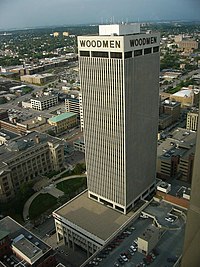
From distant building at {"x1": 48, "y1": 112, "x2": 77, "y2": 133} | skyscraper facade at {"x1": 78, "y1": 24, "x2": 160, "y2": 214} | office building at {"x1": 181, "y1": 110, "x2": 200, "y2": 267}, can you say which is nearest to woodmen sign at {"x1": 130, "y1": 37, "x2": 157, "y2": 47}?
skyscraper facade at {"x1": 78, "y1": 24, "x2": 160, "y2": 214}

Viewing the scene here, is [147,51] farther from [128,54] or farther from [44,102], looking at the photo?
[44,102]

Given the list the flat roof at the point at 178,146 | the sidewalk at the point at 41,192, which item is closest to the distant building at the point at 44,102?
the sidewalk at the point at 41,192

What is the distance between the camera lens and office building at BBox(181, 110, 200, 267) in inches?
104

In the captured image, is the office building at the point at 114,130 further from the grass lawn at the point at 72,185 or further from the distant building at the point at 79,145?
the distant building at the point at 79,145

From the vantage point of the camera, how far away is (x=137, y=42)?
610 inches

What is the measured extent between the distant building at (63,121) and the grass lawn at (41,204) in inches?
558

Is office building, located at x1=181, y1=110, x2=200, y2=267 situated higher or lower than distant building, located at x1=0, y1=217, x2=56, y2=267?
higher

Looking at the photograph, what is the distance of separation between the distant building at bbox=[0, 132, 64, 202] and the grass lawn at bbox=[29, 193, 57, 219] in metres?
2.69

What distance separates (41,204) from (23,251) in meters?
8.67

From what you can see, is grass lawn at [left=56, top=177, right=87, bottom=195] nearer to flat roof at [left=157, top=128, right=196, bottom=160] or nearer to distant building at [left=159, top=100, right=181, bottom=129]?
flat roof at [left=157, top=128, right=196, bottom=160]

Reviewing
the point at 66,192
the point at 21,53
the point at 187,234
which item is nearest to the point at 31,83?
the point at 21,53

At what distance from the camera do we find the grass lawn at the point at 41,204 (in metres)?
22.4

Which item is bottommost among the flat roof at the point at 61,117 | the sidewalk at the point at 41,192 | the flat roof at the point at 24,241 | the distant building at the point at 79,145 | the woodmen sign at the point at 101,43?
the sidewalk at the point at 41,192

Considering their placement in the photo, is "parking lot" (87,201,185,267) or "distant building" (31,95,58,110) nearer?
"parking lot" (87,201,185,267)
